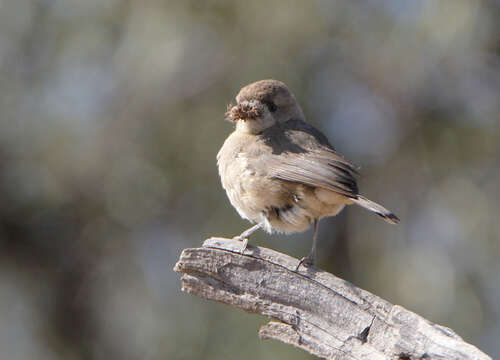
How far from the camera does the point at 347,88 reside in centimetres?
634

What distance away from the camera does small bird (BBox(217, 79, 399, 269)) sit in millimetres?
4059

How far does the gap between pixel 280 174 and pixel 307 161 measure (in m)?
0.21

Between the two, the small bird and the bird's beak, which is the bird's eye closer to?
the small bird

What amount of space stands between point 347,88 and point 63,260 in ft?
10.9

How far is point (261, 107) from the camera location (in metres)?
4.73

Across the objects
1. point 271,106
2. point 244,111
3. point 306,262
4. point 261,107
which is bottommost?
point 306,262

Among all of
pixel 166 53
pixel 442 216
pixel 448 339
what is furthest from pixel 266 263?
pixel 166 53

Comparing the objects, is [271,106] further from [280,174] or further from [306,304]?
[306,304]

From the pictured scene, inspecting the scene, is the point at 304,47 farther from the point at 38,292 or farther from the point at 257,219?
the point at 38,292

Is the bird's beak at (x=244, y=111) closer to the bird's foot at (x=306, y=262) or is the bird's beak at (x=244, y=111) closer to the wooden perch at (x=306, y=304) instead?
the wooden perch at (x=306, y=304)

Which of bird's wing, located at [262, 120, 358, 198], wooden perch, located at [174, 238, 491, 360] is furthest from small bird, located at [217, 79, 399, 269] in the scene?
wooden perch, located at [174, 238, 491, 360]

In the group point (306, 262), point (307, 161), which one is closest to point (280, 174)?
point (307, 161)

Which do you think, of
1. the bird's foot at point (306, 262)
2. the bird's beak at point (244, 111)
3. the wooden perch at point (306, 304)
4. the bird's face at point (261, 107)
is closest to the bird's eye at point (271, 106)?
the bird's face at point (261, 107)

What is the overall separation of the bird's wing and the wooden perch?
0.53m
